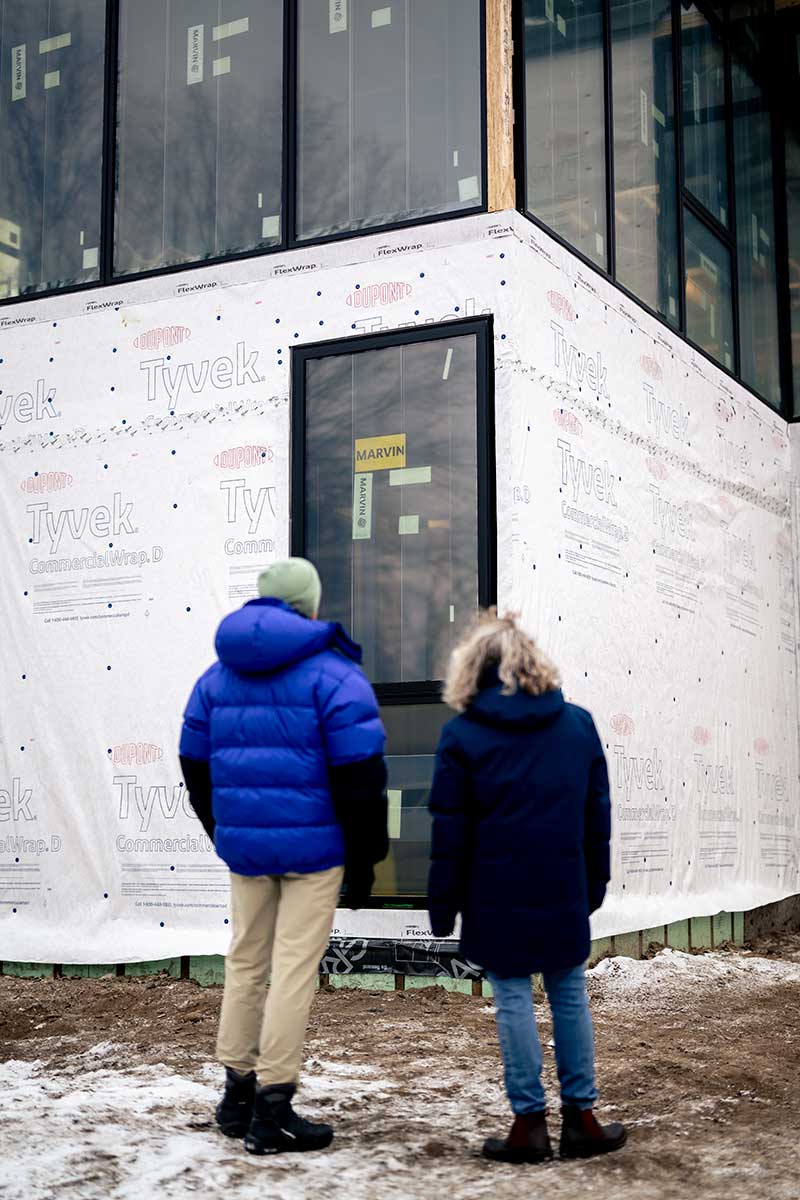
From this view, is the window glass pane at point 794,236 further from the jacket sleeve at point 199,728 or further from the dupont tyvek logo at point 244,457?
the jacket sleeve at point 199,728

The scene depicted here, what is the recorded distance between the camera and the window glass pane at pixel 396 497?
6.89 m

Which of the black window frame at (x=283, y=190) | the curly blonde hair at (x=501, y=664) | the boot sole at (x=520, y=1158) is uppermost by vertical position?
the black window frame at (x=283, y=190)

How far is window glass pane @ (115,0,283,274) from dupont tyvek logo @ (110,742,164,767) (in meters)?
2.71

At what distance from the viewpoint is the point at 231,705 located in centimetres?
407

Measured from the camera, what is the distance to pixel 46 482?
7.87m

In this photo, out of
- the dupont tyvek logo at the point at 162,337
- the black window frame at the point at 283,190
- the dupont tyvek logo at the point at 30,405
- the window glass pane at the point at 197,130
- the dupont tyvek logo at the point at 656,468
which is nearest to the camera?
the black window frame at the point at 283,190

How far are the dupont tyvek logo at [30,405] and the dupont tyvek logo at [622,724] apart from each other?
3.56 metres

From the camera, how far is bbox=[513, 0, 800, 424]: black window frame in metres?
7.28

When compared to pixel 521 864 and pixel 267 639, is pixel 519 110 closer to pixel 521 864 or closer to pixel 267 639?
pixel 267 639

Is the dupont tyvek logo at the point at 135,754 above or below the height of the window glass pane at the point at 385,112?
below

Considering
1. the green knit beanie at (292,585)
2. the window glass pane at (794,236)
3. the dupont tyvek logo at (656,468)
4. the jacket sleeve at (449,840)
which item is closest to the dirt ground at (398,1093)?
the jacket sleeve at (449,840)

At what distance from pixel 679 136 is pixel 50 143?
13.7 ft

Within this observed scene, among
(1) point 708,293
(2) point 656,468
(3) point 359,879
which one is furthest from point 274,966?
(1) point 708,293

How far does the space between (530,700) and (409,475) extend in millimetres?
3352
